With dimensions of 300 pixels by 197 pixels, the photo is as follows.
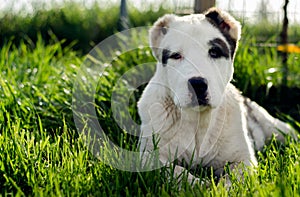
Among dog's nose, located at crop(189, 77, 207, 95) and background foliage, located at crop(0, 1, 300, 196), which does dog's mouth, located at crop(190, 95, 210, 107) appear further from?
background foliage, located at crop(0, 1, 300, 196)

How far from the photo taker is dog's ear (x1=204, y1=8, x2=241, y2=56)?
3.77m

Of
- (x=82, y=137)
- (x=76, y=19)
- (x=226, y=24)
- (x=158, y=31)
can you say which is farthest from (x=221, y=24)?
(x=76, y=19)

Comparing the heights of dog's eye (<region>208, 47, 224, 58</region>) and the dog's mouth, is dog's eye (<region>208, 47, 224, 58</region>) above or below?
above

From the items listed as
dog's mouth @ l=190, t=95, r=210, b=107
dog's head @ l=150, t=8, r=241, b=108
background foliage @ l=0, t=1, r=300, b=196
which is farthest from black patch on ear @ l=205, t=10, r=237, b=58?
background foliage @ l=0, t=1, r=300, b=196

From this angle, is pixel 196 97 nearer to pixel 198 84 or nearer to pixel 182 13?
pixel 198 84

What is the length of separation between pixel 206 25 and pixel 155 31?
0.38 m

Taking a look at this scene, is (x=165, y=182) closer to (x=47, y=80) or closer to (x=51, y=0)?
(x=47, y=80)

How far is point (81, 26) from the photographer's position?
9766mm

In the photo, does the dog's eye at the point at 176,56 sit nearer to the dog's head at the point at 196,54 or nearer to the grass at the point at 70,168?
the dog's head at the point at 196,54

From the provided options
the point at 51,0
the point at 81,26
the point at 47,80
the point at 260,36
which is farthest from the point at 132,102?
the point at 51,0

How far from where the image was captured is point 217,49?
3514mm

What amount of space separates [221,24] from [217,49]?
0.34 m

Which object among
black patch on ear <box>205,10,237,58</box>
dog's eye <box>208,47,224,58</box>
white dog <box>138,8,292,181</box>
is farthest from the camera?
black patch on ear <box>205,10,237,58</box>

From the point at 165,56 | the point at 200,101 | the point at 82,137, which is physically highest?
the point at 165,56
